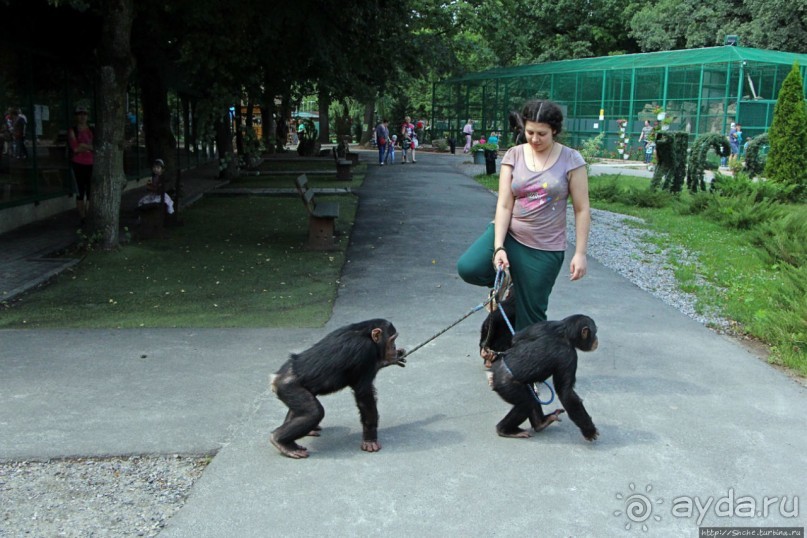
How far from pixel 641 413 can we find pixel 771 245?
19.7 feet

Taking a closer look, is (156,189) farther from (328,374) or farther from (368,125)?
(368,125)

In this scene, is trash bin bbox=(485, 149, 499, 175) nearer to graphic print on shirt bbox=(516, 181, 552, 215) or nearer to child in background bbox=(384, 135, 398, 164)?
child in background bbox=(384, 135, 398, 164)

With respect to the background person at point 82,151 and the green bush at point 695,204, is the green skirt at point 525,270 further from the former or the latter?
the green bush at point 695,204

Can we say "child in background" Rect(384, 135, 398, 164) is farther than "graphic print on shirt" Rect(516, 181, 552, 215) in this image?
Yes

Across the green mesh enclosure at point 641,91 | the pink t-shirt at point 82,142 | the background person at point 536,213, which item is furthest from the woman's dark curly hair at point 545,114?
the green mesh enclosure at point 641,91

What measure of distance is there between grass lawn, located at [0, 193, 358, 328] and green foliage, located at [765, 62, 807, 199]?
34.0ft

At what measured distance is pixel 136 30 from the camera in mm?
11742

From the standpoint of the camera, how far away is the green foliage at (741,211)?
12.2m

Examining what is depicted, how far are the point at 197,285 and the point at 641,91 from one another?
2876 cm

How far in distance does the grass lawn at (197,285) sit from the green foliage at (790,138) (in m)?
10.4

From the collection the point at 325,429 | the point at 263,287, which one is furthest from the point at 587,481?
the point at 263,287

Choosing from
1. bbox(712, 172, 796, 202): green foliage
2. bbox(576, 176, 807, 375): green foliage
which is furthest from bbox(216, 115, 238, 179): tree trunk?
bbox(712, 172, 796, 202): green foliage

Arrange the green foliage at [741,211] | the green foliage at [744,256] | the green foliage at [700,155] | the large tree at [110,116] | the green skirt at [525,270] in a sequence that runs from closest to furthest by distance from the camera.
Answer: the green skirt at [525,270] → the green foliage at [744,256] → the large tree at [110,116] → the green foliage at [741,211] → the green foliage at [700,155]

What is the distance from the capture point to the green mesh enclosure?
1137 inches
